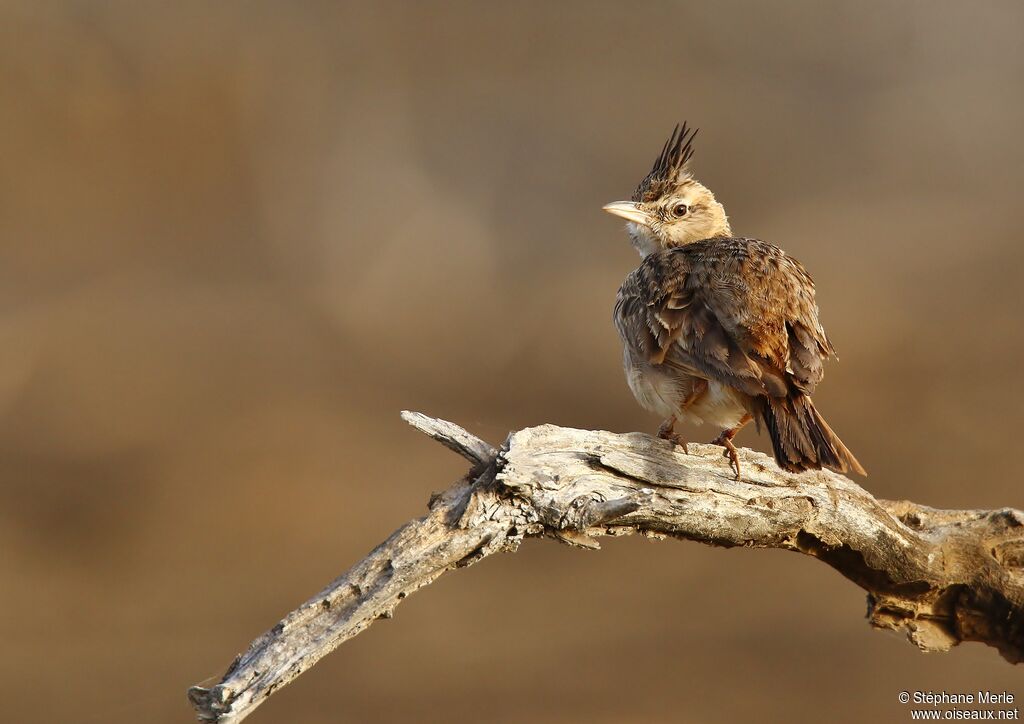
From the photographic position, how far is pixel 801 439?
3.11m

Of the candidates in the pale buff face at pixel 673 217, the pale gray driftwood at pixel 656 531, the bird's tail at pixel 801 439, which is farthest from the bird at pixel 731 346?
the pale buff face at pixel 673 217

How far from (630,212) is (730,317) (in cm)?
107

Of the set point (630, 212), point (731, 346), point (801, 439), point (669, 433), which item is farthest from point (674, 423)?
point (630, 212)

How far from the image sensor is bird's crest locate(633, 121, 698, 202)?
448 cm

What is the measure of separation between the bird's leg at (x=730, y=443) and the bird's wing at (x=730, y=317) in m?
0.25

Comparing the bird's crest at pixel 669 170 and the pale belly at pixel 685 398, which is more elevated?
the bird's crest at pixel 669 170

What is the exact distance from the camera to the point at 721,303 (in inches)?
139

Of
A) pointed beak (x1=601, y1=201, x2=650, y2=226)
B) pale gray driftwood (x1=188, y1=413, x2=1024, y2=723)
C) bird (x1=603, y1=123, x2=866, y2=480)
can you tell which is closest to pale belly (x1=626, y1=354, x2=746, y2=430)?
bird (x1=603, y1=123, x2=866, y2=480)

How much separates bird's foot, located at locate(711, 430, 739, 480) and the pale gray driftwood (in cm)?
4

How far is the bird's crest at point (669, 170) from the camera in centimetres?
448

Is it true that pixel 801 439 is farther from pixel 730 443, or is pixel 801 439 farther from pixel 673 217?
pixel 673 217

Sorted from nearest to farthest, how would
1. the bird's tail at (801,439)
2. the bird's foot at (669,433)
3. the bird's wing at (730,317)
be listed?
1. the bird's tail at (801,439)
2. the bird's wing at (730,317)
3. the bird's foot at (669,433)

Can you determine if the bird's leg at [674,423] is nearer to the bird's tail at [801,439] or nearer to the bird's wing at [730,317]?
the bird's wing at [730,317]

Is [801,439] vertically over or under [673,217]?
under
